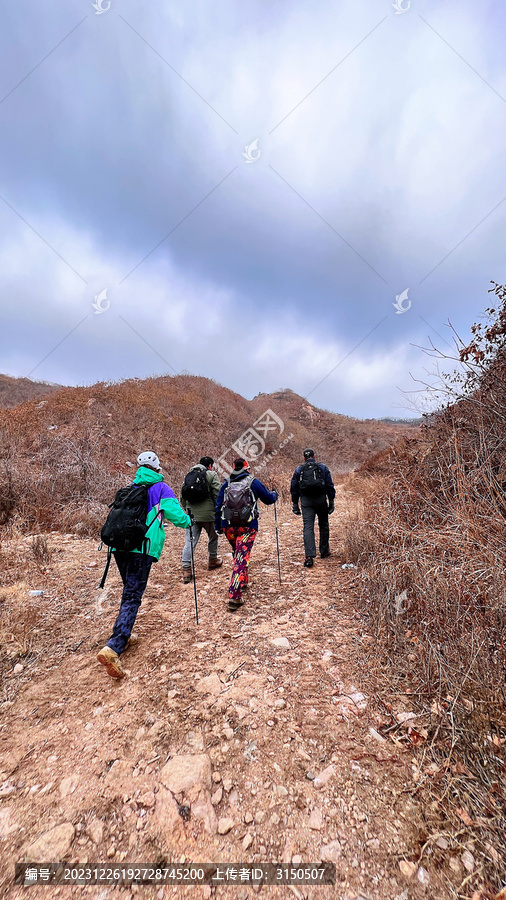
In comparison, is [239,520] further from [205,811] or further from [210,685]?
[205,811]

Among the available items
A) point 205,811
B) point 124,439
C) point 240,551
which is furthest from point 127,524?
point 124,439

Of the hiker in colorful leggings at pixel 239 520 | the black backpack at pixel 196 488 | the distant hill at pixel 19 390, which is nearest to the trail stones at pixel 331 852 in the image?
A: the hiker in colorful leggings at pixel 239 520

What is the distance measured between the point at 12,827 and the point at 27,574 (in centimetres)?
390

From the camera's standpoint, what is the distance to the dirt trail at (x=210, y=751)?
69.9 inches

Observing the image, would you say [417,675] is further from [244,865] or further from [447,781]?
[244,865]

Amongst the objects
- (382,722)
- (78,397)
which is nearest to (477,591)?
(382,722)

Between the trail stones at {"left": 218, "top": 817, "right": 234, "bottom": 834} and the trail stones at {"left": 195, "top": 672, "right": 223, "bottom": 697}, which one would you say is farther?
the trail stones at {"left": 195, "top": 672, "right": 223, "bottom": 697}

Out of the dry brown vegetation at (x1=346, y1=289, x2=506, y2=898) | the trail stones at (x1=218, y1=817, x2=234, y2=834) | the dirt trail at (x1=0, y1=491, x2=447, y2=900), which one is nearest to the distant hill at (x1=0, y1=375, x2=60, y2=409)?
the dirt trail at (x1=0, y1=491, x2=447, y2=900)

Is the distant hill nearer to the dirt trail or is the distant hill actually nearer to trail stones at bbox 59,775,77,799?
the dirt trail

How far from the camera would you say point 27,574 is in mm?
5227

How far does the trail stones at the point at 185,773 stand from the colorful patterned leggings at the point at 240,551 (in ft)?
7.19

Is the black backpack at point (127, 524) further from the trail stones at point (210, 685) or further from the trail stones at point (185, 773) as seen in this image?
the trail stones at point (185, 773)

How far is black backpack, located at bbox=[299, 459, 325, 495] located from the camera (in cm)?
578

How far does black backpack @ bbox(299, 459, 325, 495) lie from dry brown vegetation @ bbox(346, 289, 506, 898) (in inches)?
35.3
